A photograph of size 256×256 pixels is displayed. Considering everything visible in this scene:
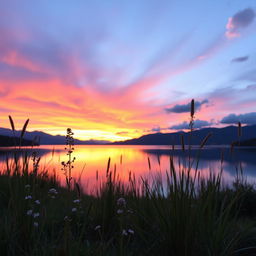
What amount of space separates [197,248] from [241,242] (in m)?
1.12

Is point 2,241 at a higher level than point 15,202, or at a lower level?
lower

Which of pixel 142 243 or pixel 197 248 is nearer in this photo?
pixel 197 248

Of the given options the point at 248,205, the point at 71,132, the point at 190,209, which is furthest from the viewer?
the point at 248,205

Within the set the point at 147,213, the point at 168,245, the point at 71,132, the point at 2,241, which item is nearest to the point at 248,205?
the point at 147,213

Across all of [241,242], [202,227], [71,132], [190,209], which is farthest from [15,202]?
[241,242]

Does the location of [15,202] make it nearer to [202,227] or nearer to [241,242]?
[202,227]

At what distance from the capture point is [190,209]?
8.81ft

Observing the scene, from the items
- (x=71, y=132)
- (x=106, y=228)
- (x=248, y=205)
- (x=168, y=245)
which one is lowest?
(x=248, y=205)

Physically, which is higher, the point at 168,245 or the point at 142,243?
the point at 168,245

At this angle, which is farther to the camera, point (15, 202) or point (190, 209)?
point (15, 202)

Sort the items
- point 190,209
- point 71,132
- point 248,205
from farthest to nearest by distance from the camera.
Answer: point 248,205 → point 71,132 → point 190,209

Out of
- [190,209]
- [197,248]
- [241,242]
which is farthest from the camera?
[241,242]

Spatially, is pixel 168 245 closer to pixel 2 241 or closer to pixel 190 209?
pixel 190 209

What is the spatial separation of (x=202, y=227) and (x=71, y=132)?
2206 mm
